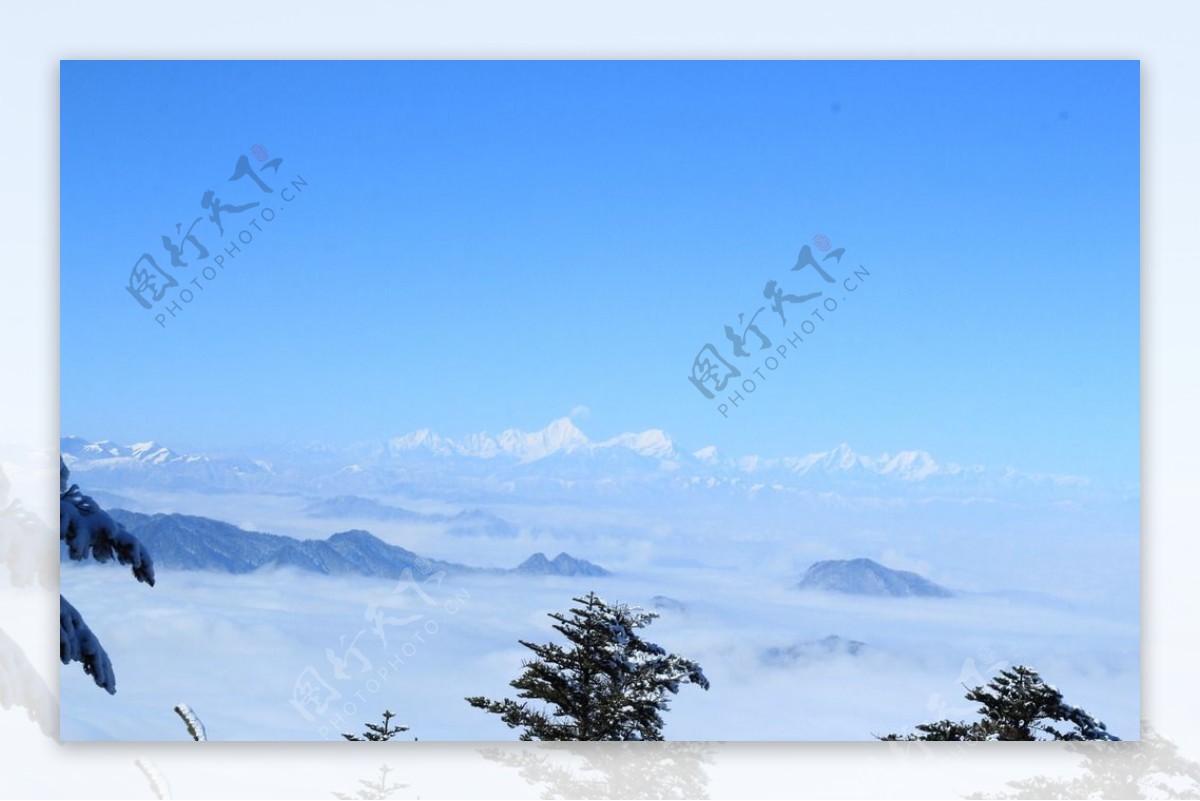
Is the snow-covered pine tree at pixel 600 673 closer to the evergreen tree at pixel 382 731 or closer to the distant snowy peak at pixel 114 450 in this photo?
the evergreen tree at pixel 382 731

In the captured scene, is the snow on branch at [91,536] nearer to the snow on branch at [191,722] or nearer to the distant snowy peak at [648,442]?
the snow on branch at [191,722]

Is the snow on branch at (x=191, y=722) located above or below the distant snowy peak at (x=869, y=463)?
below

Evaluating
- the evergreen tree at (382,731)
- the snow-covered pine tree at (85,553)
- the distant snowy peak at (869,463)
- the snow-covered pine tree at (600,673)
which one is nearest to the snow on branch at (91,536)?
the snow-covered pine tree at (85,553)

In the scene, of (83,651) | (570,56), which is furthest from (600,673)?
(570,56)
